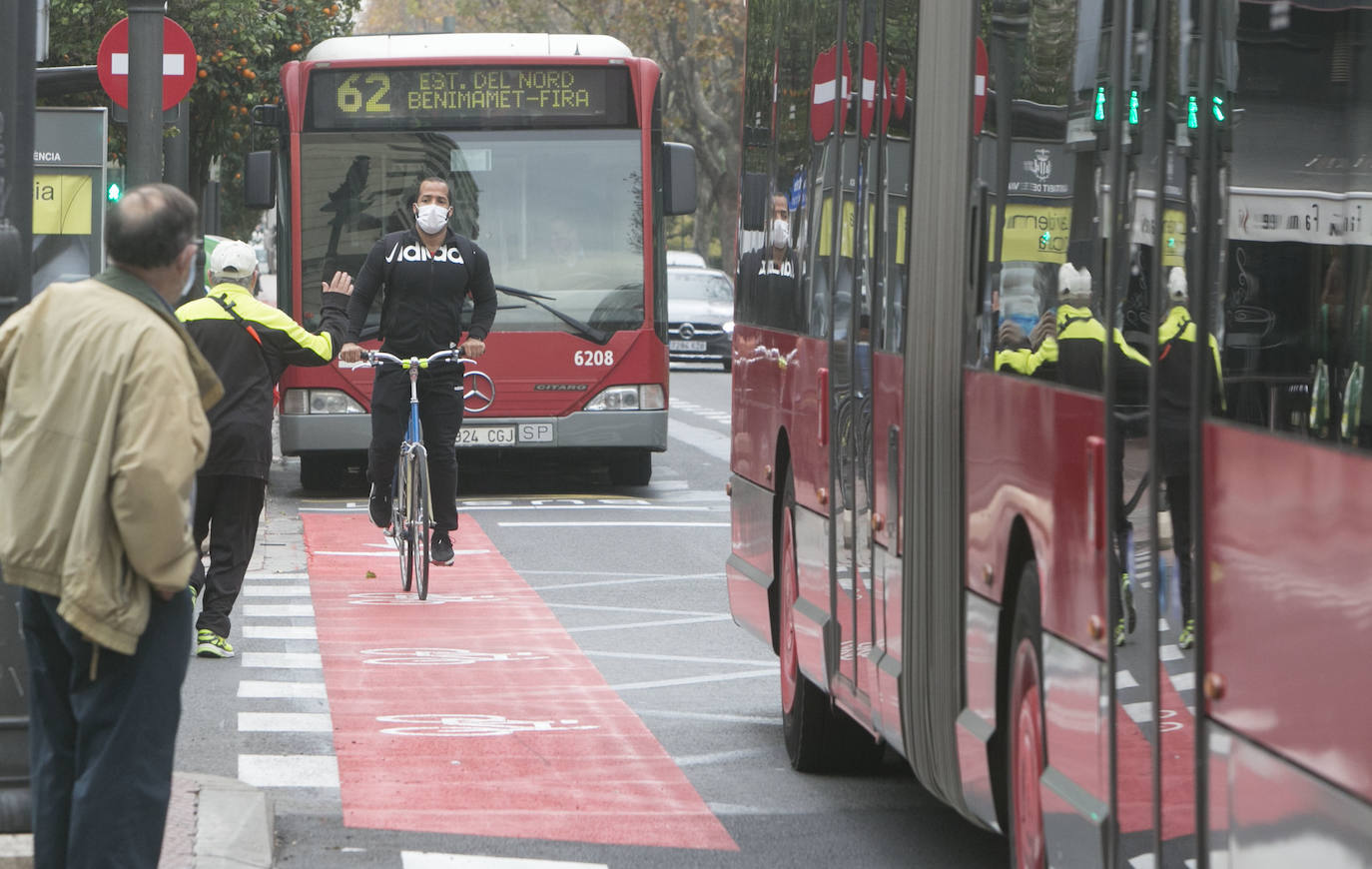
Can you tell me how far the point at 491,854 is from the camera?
662 cm

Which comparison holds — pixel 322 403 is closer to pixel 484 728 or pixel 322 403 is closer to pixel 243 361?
pixel 243 361

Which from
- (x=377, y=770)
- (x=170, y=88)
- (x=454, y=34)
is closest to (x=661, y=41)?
(x=454, y=34)

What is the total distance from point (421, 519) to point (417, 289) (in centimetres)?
124

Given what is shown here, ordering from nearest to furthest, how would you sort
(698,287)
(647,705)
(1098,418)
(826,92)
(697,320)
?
(1098,418) < (826,92) < (647,705) < (697,320) < (698,287)

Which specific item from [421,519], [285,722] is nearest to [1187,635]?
[285,722]

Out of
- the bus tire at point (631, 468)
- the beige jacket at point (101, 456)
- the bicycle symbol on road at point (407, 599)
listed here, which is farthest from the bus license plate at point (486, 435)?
the beige jacket at point (101, 456)

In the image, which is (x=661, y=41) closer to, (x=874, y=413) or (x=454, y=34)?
(x=454, y=34)

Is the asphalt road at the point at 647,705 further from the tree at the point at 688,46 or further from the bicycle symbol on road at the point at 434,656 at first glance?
the tree at the point at 688,46

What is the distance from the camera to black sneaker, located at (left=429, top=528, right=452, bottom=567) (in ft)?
42.1

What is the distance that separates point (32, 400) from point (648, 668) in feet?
19.3

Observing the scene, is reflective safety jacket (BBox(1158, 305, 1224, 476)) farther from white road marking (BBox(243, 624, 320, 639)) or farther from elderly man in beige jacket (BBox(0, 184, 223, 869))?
white road marking (BBox(243, 624, 320, 639))

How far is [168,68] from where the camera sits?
13.5 metres

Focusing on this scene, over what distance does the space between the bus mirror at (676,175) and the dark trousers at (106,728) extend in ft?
42.1

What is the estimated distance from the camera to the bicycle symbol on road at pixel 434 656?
10305 mm
